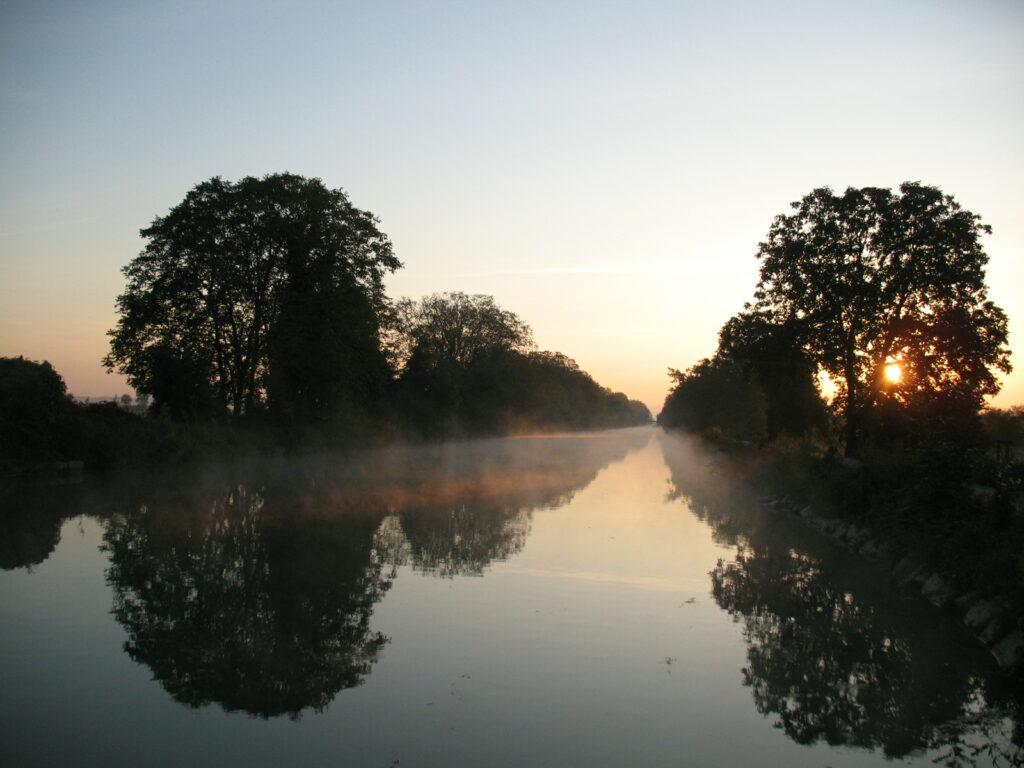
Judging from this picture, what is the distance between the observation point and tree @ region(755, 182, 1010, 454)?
103 ft

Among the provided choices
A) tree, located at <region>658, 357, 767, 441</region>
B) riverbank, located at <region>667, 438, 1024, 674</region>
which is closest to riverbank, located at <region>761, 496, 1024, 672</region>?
riverbank, located at <region>667, 438, 1024, 674</region>

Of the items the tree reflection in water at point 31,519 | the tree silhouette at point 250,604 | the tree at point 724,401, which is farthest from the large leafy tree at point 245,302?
the tree at point 724,401

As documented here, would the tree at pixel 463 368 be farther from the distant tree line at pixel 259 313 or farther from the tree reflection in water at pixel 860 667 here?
the tree reflection in water at pixel 860 667

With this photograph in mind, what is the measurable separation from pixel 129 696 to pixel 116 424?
31.9 meters

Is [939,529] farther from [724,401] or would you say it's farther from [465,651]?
[724,401]

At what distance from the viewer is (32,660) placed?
952 centimetres

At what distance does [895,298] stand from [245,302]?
99.6ft

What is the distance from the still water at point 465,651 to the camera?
764cm

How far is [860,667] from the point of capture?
34.0 ft

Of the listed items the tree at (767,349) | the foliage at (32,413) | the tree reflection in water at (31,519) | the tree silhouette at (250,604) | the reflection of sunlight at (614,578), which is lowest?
the reflection of sunlight at (614,578)

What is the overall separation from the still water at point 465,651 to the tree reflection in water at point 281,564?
0.21ft

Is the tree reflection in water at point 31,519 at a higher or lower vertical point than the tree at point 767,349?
lower

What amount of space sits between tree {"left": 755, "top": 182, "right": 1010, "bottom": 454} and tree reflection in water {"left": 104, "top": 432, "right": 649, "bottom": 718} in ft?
40.3

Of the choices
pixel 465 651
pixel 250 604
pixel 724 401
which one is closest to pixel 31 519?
pixel 250 604
